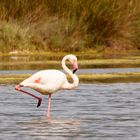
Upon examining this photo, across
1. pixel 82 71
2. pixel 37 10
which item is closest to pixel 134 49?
pixel 37 10

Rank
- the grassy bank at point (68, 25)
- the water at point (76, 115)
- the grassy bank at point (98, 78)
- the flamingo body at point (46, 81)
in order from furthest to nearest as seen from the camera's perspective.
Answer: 1. the grassy bank at point (68, 25)
2. the grassy bank at point (98, 78)
3. the flamingo body at point (46, 81)
4. the water at point (76, 115)

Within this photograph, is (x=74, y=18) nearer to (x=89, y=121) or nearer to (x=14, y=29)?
(x=14, y=29)

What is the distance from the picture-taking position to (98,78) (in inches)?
815

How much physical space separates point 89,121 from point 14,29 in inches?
748

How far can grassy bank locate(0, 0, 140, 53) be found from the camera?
31.6 metres

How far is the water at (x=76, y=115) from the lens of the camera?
11.2 meters

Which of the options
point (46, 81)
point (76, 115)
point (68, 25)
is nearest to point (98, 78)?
point (46, 81)

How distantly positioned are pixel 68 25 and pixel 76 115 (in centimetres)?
1981

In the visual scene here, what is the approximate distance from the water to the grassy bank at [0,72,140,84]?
1873 millimetres

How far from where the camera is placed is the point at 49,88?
1426 cm

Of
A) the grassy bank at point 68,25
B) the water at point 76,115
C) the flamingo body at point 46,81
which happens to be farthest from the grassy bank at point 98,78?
the grassy bank at point 68,25

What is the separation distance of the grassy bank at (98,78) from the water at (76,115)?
1.87 meters

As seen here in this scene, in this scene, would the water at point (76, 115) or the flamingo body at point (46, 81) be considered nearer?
the water at point (76, 115)

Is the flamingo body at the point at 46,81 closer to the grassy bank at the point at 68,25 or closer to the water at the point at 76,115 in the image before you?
the water at the point at 76,115
